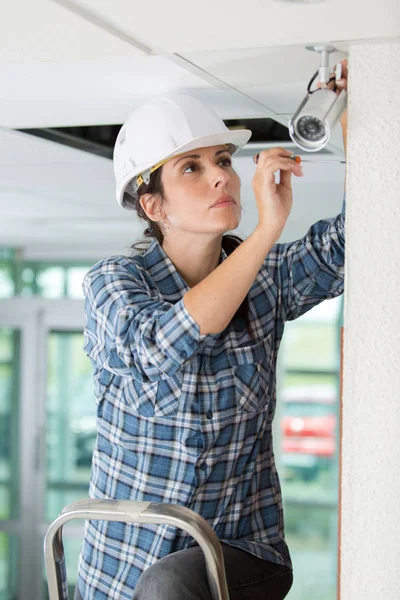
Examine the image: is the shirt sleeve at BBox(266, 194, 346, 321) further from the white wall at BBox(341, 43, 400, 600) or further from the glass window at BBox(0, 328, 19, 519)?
the glass window at BBox(0, 328, 19, 519)

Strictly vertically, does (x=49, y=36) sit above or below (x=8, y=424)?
above

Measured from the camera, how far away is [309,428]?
25.7 feet

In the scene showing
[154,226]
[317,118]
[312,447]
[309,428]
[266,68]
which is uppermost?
[266,68]

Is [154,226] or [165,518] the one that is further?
[154,226]

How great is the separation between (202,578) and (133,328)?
40 centimetres

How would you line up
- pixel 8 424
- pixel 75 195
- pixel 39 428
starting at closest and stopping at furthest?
1. pixel 75 195
2. pixel 39 428
3. pixel 8 424

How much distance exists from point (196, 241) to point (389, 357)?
1.94 ft

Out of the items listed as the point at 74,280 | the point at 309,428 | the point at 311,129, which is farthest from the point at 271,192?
the point at 309,428

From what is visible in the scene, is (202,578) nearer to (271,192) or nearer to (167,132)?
(271,192)

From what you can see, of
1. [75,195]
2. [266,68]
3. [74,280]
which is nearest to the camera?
[266,68]

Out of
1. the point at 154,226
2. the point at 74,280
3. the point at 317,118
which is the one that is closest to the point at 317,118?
the point at 317,118

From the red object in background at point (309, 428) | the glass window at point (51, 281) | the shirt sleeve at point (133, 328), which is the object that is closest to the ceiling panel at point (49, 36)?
the shirt sleeve at point (133, 328)

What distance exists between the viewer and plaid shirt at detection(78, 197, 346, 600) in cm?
151

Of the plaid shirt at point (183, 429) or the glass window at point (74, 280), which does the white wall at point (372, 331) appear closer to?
the plaid shirt at point (183, 429)
